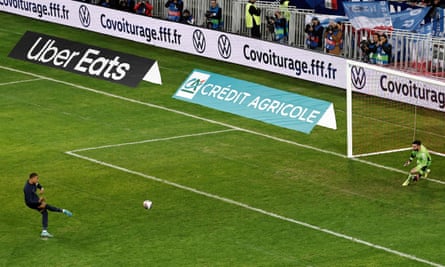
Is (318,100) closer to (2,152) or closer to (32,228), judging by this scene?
(2,152)

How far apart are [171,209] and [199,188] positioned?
2145 millimetres

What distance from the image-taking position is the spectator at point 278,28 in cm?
5000

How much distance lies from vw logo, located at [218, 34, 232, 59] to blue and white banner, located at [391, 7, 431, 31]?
6543 millimetres

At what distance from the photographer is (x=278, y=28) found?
164 feet

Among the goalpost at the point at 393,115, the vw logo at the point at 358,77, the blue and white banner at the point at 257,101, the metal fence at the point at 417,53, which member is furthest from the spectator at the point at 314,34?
the goalpost at the point at 393,115

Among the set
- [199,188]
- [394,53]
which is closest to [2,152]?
[199,188]

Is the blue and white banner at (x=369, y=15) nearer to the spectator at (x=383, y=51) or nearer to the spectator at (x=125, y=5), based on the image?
the spectator at (x=383, y=51)

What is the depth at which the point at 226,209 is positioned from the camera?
Result: 33.8 metres

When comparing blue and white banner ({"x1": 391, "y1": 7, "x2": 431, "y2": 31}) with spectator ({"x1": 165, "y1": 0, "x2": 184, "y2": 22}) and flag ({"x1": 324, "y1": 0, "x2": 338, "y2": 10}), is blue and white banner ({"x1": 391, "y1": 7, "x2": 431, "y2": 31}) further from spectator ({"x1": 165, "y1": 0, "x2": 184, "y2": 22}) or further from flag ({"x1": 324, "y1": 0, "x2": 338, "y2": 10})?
spectator ({"x1": 165, "y1": 0, "x2": 184, "y2": 22})

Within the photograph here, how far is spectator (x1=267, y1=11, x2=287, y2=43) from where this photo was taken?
1969 inches

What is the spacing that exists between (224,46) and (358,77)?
7626 mm

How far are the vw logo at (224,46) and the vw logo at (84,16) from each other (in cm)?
777

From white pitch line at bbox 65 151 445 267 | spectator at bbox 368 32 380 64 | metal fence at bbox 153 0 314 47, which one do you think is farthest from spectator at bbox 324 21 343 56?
white pitch line at bbox 65 151 445 267

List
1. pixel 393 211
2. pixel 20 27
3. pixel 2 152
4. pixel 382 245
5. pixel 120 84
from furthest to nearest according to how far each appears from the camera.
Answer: pixel 20 27 < pixel 120 84 < pixel 2 152 < pixel 393 211 < pixel 382 245
